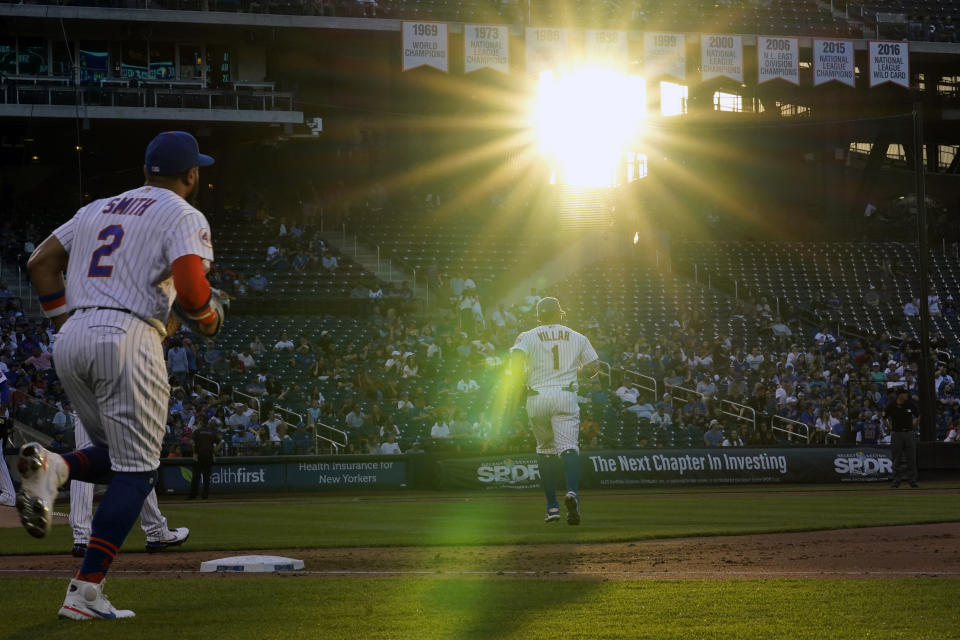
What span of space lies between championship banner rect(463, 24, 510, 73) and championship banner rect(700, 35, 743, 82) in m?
6.92

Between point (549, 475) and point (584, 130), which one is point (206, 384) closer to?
point (549, 475)

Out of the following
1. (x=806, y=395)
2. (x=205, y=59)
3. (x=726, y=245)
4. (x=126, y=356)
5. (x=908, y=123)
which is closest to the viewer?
(x=126, y=356)

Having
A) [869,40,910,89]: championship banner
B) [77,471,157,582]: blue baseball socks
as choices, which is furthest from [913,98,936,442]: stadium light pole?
[77,471,157,582]: blue baseball socks

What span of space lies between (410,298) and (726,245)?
44.5 feet

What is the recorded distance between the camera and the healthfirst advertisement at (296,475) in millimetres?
24266

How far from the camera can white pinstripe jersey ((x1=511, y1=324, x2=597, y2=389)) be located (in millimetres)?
11977

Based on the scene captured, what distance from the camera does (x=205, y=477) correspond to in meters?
23.0

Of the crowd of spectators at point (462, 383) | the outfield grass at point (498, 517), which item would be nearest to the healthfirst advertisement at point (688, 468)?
the crowd of spectators at point (462, 383)

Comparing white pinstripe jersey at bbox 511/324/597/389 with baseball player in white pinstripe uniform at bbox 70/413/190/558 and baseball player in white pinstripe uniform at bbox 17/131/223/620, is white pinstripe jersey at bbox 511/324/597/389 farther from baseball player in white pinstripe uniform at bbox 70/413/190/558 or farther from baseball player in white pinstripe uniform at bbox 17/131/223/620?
baseball player in white pinstripe uniform at bbox 17/131/223/620

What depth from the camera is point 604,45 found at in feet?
132

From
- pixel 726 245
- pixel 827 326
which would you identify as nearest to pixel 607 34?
pixel 726 245

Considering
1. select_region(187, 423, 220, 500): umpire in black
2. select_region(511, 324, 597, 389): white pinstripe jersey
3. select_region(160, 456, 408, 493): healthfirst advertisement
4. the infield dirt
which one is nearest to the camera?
the infield dirt

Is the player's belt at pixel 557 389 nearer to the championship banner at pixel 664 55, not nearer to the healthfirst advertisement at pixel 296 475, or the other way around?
the healthfirst advertisement at pixel 296 475

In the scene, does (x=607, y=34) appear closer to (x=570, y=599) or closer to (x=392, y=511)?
(x=392, y=511)
